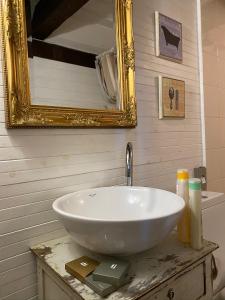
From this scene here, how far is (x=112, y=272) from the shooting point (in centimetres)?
59

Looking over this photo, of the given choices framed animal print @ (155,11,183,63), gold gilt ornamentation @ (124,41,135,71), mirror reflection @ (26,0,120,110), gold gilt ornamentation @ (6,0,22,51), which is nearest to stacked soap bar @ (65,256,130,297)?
mirror reflection @ (26,0,120,110)

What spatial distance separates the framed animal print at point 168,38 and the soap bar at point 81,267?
1.08 meters

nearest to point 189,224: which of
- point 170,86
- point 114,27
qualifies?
point 170,86

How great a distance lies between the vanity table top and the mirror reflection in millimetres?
530

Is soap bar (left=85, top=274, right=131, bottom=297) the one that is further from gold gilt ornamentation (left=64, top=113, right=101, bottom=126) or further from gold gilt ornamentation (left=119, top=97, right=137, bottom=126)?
gold gilt ornamentation (left=119, top=97, right=137, bottom=126)

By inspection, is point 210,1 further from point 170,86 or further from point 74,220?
point 74,220

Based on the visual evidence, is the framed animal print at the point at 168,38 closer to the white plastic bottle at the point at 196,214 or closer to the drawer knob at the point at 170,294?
the white plastic bottle at the point at 196,214

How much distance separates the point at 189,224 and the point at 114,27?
36.2 inches

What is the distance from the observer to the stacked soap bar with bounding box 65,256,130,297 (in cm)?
57

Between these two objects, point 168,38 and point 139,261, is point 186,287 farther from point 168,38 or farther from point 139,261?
point 168,38

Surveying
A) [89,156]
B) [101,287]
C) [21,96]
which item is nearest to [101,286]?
[101,287]

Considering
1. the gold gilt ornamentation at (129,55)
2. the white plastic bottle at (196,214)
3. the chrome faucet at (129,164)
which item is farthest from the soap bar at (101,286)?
the gold gilt ornamentation at (129,55)

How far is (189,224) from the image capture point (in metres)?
0.80

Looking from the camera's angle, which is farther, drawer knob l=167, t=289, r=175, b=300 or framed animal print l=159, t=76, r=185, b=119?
framed animal print l=159, t=76, r=185, b=119
